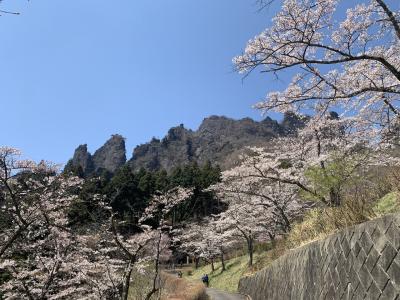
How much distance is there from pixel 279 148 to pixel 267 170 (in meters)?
3.17

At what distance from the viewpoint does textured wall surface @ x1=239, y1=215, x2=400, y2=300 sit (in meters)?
5.45

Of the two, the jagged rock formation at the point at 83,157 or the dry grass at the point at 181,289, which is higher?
the jagged rock formation at the point at 83,157

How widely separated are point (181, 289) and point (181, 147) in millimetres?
126477

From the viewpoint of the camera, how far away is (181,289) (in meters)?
23.8

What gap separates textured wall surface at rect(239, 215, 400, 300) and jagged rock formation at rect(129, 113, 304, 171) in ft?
408

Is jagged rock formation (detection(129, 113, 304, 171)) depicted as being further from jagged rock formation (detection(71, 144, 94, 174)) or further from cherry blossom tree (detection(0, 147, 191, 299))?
cherry blossom tree (detection(0, 147, 191, 299))

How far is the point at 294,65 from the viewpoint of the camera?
876 centimetres

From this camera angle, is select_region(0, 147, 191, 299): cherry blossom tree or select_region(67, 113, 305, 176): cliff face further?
select_region(67, 113, 305, 176): cliff face

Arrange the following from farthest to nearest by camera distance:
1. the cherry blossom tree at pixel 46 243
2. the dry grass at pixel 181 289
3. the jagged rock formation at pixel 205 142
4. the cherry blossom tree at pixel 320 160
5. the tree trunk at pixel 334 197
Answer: the jagged rock formation at pixel 205 142 < the dry grass at pixel 181 289 < the cherry blossom tree at pixel 46 243 < the cherry blossom tree at pixel 320 160 < the tree trunk at pixel 334 197

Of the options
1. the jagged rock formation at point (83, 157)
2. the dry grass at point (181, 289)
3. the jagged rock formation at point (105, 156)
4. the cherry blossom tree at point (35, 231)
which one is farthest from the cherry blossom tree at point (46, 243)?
the jagged rock formation at point (83, 157)

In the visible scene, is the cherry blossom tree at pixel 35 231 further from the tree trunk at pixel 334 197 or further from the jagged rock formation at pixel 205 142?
the jagged rock formation at pixel 205 142

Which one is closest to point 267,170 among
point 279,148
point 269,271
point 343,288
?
point 279,148

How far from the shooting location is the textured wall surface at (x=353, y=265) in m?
5.45

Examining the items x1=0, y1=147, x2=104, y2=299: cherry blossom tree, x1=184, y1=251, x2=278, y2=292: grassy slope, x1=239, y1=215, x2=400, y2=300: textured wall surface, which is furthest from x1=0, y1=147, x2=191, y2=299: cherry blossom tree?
x1=184, y1=251, x2=278, y2=292: grassy slope
